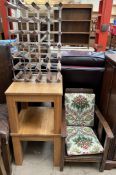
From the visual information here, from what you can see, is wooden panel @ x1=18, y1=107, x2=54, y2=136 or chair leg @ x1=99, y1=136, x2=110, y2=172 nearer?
chair leg @ x1=99, y1=136, x2=110, y2=172

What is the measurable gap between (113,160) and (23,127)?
0.97m

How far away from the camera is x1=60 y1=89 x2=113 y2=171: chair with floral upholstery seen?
4.58 ft

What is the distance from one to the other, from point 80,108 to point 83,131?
0.25 meters

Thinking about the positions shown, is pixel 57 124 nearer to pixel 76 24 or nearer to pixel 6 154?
pixel 6 154

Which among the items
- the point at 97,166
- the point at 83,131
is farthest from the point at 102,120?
the point at 97,166

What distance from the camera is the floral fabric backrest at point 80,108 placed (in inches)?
64.8

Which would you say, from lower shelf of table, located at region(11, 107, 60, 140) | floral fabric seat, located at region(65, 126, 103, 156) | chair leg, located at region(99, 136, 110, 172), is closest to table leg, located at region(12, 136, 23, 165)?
lower shelf of table, located at region(11, 107, 60, 140)

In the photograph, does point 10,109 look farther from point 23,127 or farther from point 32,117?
point 32,117

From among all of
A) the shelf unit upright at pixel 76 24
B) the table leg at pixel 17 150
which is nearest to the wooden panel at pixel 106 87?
the table leg at pixel 17 150

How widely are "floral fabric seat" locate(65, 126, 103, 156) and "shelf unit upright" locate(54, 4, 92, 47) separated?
9.61ft

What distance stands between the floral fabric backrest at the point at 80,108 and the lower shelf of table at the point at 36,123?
0.23 metres

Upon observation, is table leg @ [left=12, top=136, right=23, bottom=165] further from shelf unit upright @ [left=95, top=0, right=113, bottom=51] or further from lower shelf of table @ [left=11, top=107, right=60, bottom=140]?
shelf unit upright @ [left=95, top=0, right=113, bottom=51]

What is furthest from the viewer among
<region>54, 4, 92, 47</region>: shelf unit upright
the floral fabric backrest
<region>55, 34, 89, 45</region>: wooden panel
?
<region>55, 34, 89, 45</region>: wooden panel

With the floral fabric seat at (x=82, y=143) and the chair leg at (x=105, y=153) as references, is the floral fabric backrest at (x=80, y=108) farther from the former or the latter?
the chair leg at (x=105, y=153)
